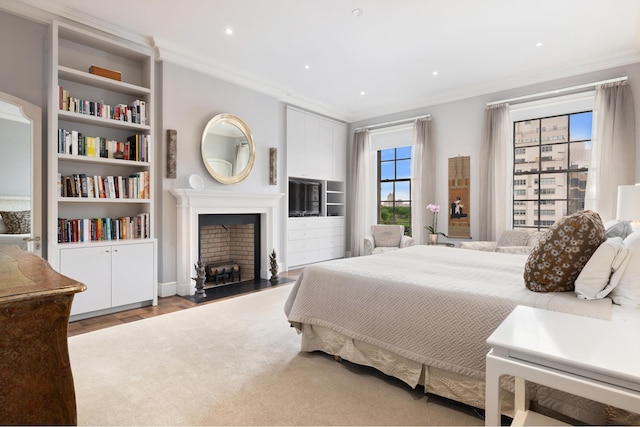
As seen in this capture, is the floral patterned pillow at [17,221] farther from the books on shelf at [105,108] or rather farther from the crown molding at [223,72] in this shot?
the crown molding at [223,72]

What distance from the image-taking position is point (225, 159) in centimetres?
458

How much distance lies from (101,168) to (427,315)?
11.9ft

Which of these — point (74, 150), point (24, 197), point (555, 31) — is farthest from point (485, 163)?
point (24, 197)

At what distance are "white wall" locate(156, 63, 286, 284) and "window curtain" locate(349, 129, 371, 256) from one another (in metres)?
2.06

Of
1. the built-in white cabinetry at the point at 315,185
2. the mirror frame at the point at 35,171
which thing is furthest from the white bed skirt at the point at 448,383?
the built-in white cabinetry at the point at 315,185

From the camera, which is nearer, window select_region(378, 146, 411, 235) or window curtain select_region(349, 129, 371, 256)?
window select_region(378, 146, 411, 235)

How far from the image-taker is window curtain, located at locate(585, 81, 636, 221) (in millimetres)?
3902

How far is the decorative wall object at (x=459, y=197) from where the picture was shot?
205 inches

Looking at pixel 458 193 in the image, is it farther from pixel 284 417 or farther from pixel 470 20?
pixel 284 417

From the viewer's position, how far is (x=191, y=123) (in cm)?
421

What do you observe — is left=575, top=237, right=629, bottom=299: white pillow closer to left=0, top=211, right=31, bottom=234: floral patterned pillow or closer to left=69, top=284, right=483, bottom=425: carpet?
left=69, top=284, right=483, bottom=425: carpet

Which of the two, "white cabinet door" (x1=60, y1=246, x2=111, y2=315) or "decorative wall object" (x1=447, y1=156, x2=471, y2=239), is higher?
"decorative wall object" (x1=447, y1=156, x2=471, y2=239)

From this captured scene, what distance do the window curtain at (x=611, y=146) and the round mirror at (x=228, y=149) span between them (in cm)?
444

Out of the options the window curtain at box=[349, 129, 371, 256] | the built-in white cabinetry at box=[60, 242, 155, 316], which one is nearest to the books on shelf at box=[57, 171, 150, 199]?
the built-in white cabinetry at box=[60, 242, 155, 316]
